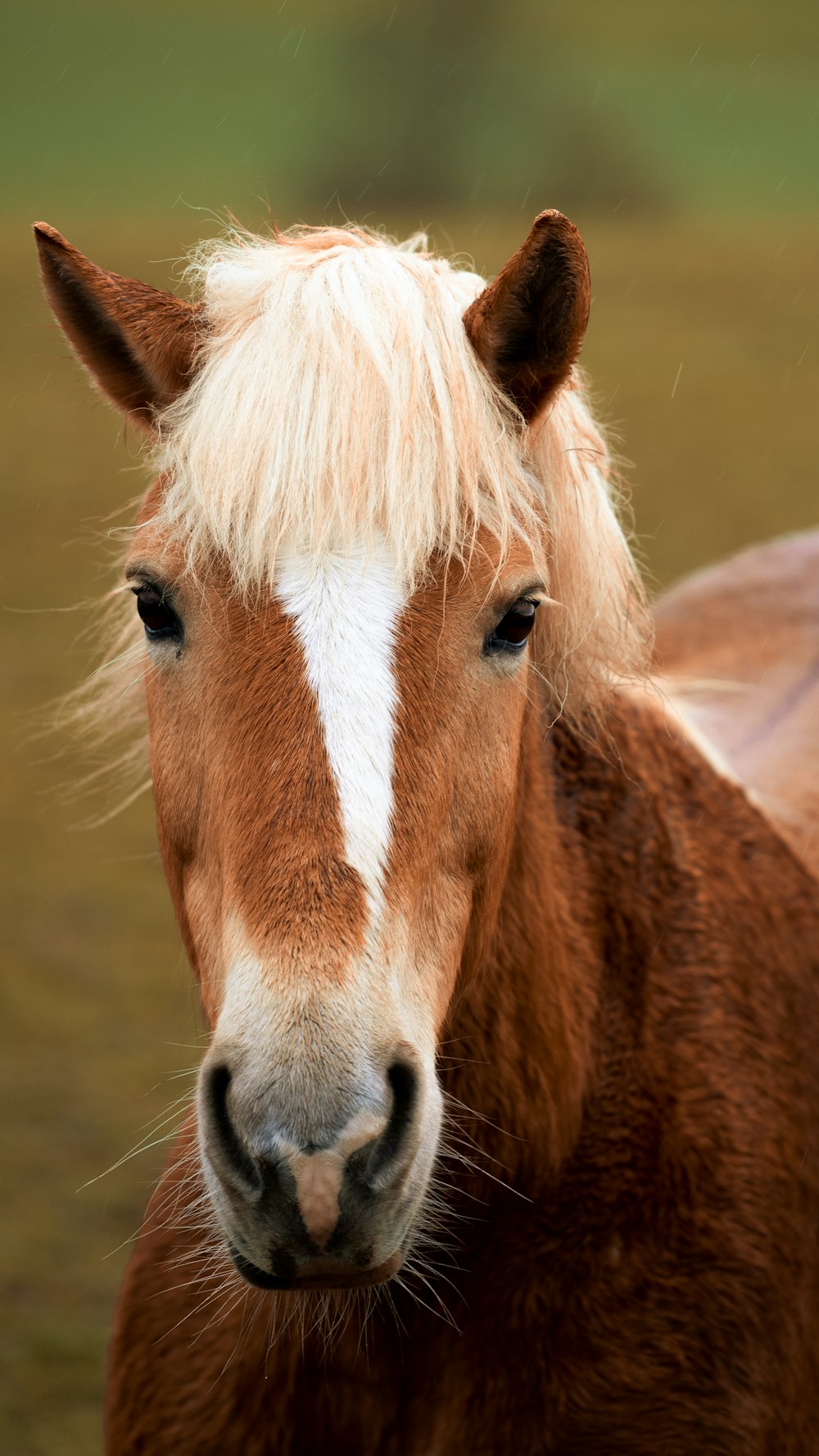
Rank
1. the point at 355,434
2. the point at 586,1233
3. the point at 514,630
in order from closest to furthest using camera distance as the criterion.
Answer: the point at 355,434, the point at 514,630, the point at 586,1233

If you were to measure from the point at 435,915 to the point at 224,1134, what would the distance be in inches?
15.4

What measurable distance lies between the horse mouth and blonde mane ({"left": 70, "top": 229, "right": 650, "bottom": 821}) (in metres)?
0.81

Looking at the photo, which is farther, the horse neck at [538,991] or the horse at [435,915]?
the horse neck at [538,991]

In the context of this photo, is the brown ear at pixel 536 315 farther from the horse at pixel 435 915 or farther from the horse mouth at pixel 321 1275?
the horse mouth at pixel 321 1275

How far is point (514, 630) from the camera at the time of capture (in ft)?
6.05

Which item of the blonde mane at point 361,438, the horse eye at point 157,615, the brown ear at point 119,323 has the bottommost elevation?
the horse eye at point 157,615

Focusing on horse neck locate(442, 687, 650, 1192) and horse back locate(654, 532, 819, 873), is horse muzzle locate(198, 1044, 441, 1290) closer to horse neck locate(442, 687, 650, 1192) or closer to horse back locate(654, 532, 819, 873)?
horse neck locate(442, 687, 650, 1192)

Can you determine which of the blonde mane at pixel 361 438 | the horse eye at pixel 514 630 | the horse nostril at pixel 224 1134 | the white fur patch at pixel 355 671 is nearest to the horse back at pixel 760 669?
the blonde mane at pixel 361 438

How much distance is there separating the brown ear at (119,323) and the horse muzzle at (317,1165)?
3.19ft

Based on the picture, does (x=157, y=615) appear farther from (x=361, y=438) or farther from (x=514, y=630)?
(x=514, y=630)

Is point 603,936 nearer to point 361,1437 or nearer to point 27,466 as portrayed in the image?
point 361,1437

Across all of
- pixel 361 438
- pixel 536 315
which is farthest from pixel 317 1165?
pixel 536 315

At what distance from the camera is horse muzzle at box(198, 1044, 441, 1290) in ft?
4.69

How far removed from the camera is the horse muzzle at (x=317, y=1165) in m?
1.43
